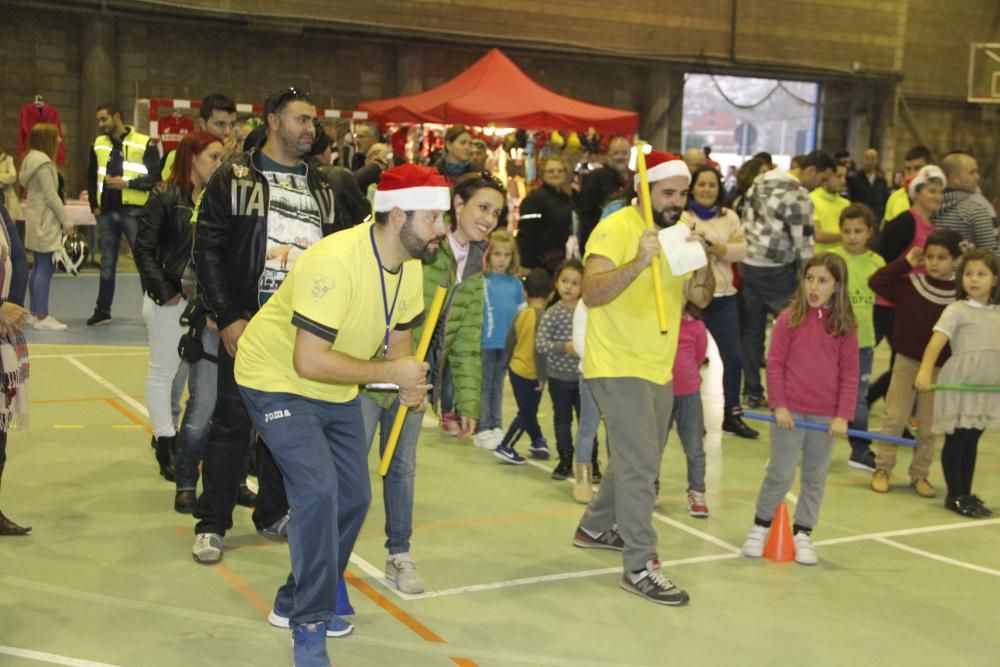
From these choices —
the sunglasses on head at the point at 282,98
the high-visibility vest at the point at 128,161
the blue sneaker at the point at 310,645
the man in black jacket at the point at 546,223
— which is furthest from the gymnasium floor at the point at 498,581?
the high-visibility vest at the point at 128,161

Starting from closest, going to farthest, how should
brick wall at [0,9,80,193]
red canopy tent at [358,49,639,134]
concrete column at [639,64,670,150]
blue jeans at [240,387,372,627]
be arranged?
blue jeans at [240,387,372,627] → red canopy tent at [358,49,639,134] → brick wall at [0,9,80,193] → concrete column at [639,64,670,150]

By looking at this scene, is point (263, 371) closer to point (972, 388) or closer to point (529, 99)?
point (972, 388)

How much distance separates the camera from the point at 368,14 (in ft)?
63.6

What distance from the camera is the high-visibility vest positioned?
1176 centimetres

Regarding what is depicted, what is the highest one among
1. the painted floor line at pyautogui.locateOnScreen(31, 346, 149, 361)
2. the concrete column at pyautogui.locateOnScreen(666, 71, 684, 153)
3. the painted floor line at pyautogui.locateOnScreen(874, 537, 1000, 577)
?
the concrete column at pyautogui.locateOnScreen(666, 71, 684, 153)

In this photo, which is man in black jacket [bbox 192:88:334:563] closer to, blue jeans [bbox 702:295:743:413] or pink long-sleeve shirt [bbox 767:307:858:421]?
pink long-sleeve shirt [bbox 767:307:858:421]

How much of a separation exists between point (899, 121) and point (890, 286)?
19.1 metres

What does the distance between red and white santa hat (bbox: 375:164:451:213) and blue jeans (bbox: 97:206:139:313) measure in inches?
332

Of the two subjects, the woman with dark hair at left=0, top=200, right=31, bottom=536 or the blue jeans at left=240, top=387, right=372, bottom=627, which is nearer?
the blue jeans at left=240, top=387, right=372, bottom=627

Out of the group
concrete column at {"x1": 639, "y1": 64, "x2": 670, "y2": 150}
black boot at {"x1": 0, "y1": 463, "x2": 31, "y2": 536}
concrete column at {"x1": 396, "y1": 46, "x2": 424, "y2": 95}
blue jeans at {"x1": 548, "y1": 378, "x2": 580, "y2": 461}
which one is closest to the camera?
black boot at {"x1": 0, "y1": 463, "x2": 31, "y2": 536}

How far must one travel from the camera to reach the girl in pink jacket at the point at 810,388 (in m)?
5.73

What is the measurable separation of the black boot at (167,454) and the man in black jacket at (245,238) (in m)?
1.37

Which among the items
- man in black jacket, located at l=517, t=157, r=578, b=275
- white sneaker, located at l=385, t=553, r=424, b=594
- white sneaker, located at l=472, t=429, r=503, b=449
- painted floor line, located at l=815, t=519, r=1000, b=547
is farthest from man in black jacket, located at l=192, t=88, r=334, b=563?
man in black jacket, located at l=517, t=157, r=578, b=275

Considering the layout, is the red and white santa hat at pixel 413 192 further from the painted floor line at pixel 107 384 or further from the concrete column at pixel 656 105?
the concrete column at pixel 656 105
